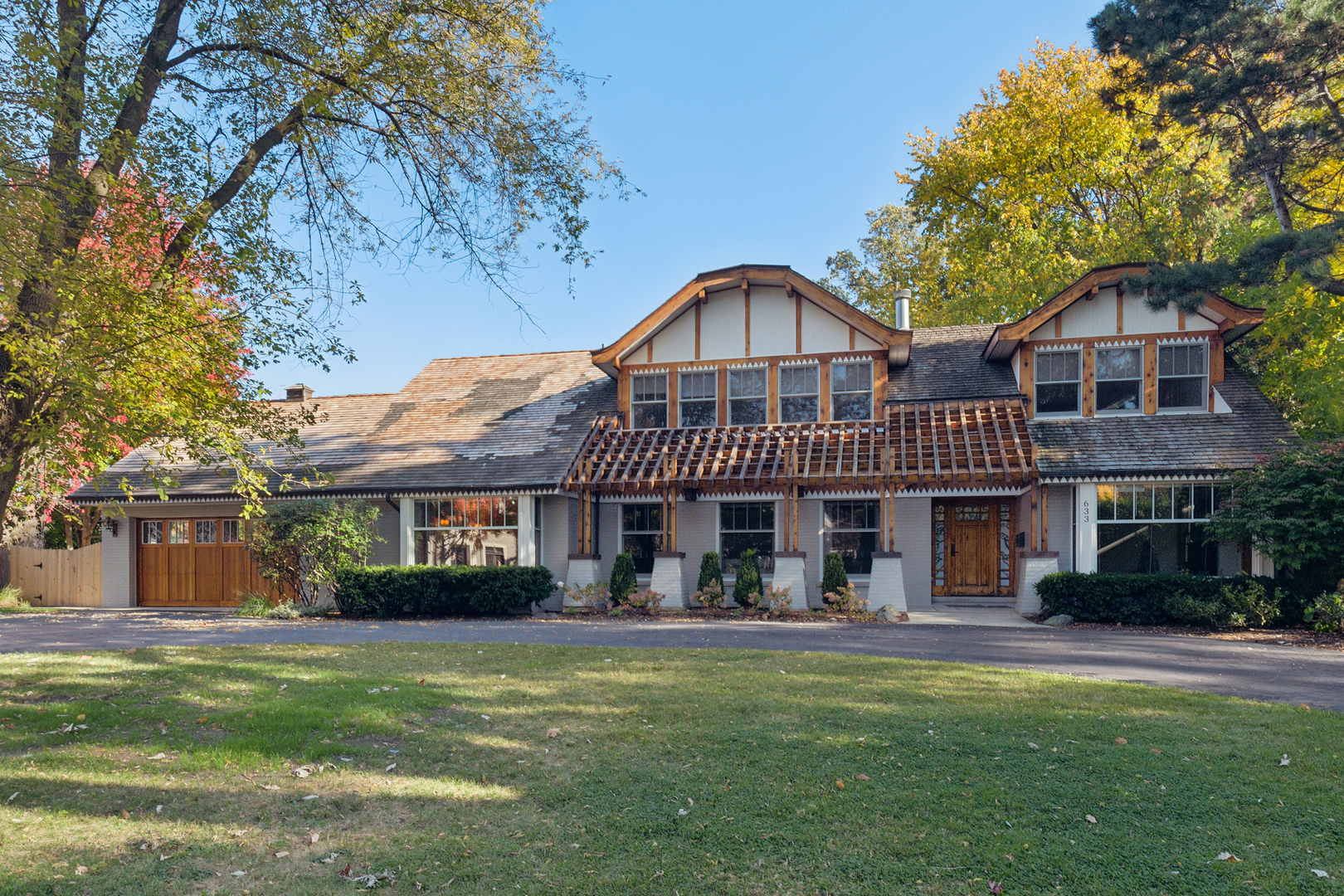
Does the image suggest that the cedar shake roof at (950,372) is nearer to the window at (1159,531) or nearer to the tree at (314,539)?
the window at (1159,531)

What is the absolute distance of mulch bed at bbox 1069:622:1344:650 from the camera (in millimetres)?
12914

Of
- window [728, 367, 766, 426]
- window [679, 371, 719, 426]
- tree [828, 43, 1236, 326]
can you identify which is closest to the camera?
window [728, 367, 766, 426]

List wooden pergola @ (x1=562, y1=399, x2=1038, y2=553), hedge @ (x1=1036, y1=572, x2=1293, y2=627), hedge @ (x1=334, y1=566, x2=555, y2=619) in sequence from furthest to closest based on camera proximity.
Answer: hedge @ (x1=334, y1=566, x2=555, y2=619) → wooden pergola @ (x1=562, y1=399, x2=1038, y2=553) → hedge @ (x1=1036, y1=572, x2=1293, y2=627)

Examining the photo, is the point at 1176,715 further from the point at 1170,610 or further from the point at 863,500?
the point at 863,500

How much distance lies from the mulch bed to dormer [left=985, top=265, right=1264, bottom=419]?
5.05m

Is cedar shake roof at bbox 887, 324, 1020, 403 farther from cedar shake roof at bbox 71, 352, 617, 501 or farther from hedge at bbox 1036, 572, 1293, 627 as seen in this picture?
cedar shake roof at bbox 71, 352, 617, 501

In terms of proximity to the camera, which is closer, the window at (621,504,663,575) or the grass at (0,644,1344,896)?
the grass at (0,644,1344,896)

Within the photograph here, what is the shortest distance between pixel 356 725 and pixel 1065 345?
16583 mm

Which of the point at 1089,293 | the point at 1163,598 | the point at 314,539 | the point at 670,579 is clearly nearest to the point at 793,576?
the point at 670,579

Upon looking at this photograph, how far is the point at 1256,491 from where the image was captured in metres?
15.0

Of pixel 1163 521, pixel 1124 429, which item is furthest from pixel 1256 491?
pixel 1124 429

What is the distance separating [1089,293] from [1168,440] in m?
3.50

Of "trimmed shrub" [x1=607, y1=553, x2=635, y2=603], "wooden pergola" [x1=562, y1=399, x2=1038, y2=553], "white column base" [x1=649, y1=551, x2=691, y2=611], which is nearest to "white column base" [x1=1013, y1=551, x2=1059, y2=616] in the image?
"wooden pergola" [x1=562, y1=399, x2=1038, y2=553]

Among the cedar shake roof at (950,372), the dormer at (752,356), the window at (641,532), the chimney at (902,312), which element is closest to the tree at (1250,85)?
the cedar shake roof at (950,372)
